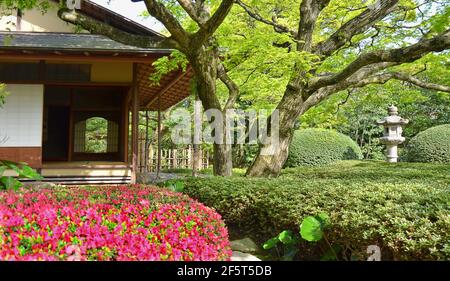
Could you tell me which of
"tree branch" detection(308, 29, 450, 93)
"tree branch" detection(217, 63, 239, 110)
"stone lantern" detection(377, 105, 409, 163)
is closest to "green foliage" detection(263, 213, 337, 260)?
"tree branch" detection(308, 29, 450, 93)

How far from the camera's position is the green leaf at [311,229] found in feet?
14.4

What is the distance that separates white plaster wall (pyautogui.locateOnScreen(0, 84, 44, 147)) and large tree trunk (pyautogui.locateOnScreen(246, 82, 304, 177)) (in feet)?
16.5

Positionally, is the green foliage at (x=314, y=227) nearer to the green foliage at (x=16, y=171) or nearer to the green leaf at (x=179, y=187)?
the green leaf at (x=179, y=187)

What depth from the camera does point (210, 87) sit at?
7633 millimetres

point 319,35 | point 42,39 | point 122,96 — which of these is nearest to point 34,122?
point 42,39

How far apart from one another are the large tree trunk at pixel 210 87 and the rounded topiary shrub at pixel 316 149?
864 centimetres

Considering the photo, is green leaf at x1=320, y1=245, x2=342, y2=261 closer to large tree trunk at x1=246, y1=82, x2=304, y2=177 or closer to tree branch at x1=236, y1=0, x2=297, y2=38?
large tree trunk at x1=246, y1=82, x2=304, y2=177

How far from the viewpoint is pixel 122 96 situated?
1310cm

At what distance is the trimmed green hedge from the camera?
369cm

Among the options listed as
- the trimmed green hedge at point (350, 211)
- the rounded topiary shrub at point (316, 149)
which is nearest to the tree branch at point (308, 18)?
the trimmed green hedge at point (350, 211)

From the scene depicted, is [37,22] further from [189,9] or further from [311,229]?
[311,229]

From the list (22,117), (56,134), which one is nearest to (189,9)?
(22,117)

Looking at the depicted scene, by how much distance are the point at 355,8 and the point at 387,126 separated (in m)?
8.63

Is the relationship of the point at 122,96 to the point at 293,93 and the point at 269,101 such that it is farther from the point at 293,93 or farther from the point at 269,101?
the point at 293,93
